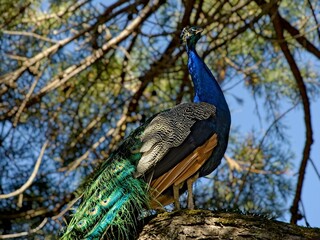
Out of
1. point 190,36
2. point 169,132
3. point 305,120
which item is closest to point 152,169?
point 169,132

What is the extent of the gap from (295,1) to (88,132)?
1649 mm

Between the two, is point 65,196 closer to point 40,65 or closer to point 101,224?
point 40,65

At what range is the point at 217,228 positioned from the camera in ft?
10.6

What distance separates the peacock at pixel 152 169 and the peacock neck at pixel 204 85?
14 mm

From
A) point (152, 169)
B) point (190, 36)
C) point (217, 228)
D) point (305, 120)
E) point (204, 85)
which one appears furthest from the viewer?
point (305, 120)

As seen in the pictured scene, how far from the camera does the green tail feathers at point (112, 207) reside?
3311mm

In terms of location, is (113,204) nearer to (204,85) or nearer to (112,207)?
(112,207)

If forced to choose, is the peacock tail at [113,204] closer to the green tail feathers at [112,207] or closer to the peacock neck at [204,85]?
Answer: the green tail feathers at [112,207]

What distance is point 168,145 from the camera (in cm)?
355

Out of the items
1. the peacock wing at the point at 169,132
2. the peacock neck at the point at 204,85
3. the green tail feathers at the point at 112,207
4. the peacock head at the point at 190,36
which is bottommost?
the green tail feathers at the point at 112,207

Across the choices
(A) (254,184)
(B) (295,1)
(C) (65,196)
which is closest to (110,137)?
(C) (65,196)

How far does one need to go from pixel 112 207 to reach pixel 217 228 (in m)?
0.43

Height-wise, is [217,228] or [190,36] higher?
[190,36]

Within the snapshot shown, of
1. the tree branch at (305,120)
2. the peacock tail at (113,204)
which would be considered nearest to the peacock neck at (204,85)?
the peacock tail at (113,204)
